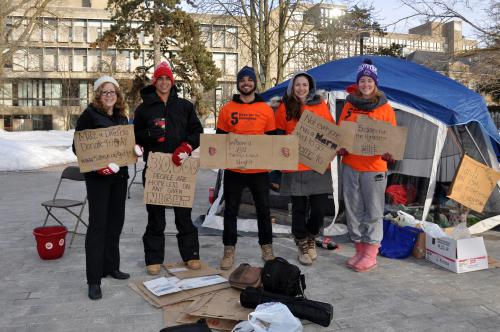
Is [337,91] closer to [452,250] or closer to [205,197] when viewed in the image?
[452,250]

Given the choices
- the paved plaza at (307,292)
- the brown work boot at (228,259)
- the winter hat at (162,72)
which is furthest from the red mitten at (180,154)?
the paved plaza at (307,292)

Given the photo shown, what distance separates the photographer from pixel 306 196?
14.8 ft

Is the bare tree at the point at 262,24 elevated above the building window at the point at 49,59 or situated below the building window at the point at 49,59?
below

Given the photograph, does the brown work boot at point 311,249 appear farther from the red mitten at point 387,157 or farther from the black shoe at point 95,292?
the black shoe at point 95,292

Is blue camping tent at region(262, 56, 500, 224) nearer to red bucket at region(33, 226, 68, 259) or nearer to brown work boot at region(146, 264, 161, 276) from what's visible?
brown work boot at region(146, 264, 161, 276)

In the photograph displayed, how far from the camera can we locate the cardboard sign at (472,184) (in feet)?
15.0

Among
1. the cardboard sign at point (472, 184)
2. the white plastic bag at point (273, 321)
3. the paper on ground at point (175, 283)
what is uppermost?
the cardboard sign at point (472, 184)

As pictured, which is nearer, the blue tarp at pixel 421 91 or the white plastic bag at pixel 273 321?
the white plastic bag at pixel 273 321

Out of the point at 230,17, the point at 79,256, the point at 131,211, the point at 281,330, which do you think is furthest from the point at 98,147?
the point at 230,17

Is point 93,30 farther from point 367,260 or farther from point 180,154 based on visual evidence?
point 367,260

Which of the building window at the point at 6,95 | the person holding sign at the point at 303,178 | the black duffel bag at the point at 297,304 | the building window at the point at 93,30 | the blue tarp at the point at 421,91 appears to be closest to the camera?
the black duffel bag at the point at 297,304

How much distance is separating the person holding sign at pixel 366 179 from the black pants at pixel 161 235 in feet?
5.35

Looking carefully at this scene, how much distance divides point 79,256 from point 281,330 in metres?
2.90

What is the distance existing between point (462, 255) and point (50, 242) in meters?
4.30
